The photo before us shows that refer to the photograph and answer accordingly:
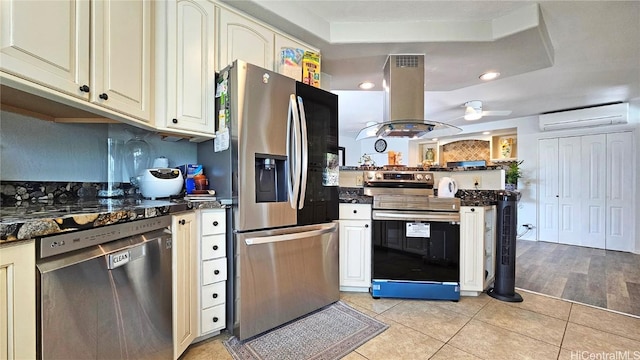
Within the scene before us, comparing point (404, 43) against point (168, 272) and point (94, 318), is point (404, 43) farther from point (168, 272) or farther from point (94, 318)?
point (94, 318)

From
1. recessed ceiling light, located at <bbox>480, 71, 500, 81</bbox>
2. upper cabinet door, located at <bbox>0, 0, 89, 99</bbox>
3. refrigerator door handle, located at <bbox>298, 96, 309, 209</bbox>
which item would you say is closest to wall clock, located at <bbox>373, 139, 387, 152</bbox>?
recessed ceiling light, located at <bbox>480, 71, 500, 81</bbox>

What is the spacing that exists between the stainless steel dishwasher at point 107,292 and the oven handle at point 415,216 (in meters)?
1.60

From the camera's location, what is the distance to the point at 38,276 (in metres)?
0.77

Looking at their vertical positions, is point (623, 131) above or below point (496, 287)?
above

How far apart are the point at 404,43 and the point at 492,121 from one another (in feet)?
14.2

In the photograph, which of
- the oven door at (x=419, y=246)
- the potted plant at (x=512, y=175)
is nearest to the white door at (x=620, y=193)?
the potted plant at (x=512, y=175)

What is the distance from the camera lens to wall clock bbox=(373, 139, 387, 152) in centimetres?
743

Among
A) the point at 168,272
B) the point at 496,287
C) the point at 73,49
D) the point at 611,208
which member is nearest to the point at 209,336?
the point at 168,272

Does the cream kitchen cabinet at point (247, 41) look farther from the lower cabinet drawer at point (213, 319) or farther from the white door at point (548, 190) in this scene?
the white door at point (548, 190)

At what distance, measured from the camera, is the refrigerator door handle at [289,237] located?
1.63 metres

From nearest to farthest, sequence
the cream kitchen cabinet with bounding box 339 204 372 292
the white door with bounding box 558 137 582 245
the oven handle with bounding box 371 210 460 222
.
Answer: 1. the oven handle with bounding box 371 210 460 222
2. the cream kitchen cabinet with bounding box 339 204 372 292
3. the white door with bounding box 558 137 582 245

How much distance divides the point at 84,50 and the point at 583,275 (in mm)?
4716

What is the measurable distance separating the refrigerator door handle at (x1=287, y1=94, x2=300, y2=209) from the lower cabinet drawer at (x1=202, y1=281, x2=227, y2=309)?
2.23ft

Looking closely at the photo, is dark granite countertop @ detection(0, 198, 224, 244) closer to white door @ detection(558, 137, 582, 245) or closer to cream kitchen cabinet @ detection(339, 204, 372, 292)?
cream kitchen cabinet @ detection(339, 204, 372, 292)
